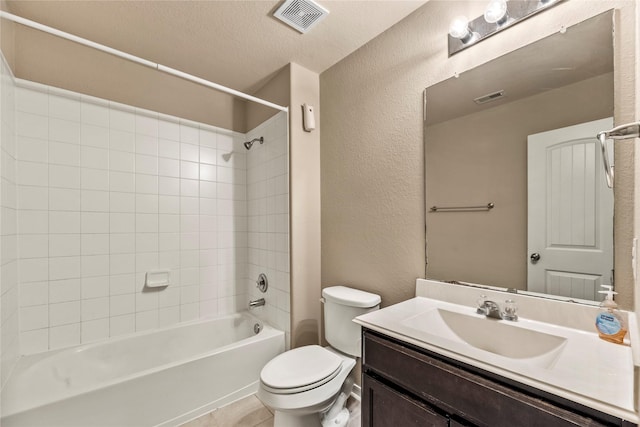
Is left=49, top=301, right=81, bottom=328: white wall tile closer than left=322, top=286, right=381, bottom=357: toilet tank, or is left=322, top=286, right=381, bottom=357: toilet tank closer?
left=322, top=286, right=381, bottom=357: toilet tank

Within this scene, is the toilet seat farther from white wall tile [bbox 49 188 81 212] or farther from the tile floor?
white wall tile [bbox 49 188 81 212]

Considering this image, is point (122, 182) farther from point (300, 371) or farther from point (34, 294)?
point (300, 371)

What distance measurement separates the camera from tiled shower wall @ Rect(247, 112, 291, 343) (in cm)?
210

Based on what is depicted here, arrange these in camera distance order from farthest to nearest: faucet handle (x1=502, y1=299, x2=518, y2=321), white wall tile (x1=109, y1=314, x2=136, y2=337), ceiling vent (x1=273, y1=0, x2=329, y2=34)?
white wall tile (x1=109, y1=314, x2=136, y2=337) < ceiling vent (x1=273, y1=0, x2=329, y2=34) < faucet handle (x1=502, y1=299, x2=518, y2=321)

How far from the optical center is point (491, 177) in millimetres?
1258

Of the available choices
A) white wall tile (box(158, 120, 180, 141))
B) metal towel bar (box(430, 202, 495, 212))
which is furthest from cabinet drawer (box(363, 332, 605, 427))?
white wall tile (box(158, 120, 180, 141))

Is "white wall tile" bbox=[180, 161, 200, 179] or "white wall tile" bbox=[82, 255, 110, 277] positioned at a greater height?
"white wall tile" bbox=[180, 161, 200, 179]

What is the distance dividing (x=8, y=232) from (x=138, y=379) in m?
1.06

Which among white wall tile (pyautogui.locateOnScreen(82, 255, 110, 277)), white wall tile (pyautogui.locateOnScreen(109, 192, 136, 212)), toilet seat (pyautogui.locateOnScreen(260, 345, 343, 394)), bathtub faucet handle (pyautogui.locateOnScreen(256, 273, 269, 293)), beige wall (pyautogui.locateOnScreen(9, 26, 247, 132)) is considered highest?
beige wall (pyautogui.locateOnScreen(9, 26, 247, 132))

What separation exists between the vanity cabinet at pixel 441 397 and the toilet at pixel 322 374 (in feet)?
1.00

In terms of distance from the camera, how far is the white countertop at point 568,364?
617 mm

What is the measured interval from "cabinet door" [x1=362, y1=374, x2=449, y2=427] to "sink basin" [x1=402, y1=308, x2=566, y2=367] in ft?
0.80

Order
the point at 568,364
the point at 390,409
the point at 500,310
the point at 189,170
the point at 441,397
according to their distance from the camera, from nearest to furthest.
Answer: the point at 568,364, the point at 441,397, the point at 390,409, the point at 500,310, the point at 189,170

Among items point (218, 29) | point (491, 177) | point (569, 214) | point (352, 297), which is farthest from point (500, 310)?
point (218, 29)
